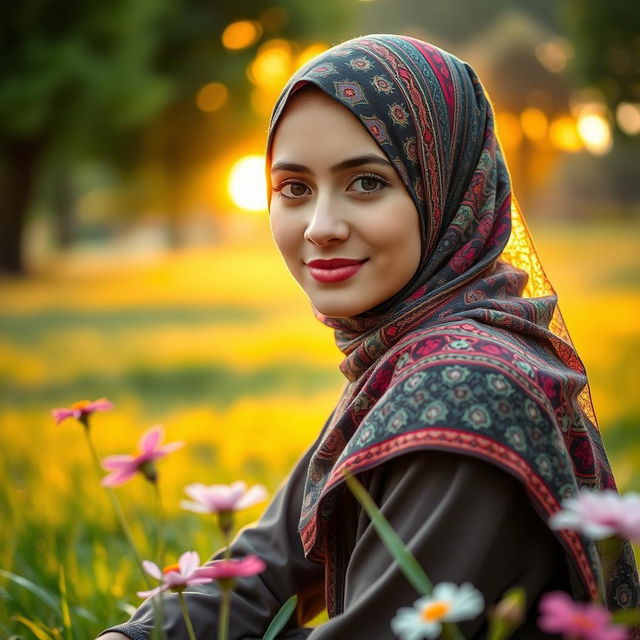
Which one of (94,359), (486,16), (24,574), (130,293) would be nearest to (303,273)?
(24,574)

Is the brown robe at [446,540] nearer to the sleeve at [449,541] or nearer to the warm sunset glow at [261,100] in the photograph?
the sleeve at [449,541]

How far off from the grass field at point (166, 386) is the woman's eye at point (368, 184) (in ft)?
3.04

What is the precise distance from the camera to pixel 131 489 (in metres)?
3.17

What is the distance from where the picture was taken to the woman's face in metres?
1.27

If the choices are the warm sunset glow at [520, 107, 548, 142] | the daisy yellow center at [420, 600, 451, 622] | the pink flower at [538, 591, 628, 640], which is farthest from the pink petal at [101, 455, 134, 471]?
the warm sunset glow at [520, 107, 548, 142]

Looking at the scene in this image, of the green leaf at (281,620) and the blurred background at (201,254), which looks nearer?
the green leaf at (281,620)

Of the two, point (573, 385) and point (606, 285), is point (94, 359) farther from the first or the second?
point (573, 385)

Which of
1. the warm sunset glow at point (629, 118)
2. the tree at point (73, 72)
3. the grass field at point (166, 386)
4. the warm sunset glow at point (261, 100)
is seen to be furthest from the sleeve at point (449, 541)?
the warm sunset glow at point (261, 100)

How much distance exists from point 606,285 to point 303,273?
227 inches

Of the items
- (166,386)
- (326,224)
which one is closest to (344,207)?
(326,224)

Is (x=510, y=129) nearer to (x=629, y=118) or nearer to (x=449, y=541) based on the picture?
(x=629, y=118)

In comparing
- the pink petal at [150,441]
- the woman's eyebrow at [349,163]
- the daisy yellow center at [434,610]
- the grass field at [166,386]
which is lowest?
the grass field at [166,386]

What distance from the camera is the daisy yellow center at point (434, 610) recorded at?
0.73 m

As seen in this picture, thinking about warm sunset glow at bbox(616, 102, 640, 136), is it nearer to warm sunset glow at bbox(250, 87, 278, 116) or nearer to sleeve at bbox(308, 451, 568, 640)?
warm sunset glow at bbox(250, 87, 278, 116)
